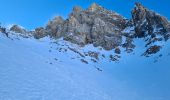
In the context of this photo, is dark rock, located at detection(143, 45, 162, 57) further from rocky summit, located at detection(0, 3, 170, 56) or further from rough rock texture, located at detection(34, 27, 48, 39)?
rough rock texture, located at detection(34, 27, 48, 39)

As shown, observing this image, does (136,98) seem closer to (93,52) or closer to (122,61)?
(122,61)

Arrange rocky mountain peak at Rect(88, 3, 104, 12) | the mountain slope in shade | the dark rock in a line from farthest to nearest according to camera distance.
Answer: rocky mountain peak at Rect(88, 3, 104, 12), the dark rock, the mountain slope in shade

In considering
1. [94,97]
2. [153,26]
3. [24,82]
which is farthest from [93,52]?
[24,82]

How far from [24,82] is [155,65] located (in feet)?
100

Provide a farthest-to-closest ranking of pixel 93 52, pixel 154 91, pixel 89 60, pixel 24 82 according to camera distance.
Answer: pixel 93 52 → pixel 89 60 → pixel 154 91 → pixel 24 82

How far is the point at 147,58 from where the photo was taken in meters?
54.2

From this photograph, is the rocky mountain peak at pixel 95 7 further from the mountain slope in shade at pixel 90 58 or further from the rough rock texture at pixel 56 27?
the rough rock texture at pixel 56 27

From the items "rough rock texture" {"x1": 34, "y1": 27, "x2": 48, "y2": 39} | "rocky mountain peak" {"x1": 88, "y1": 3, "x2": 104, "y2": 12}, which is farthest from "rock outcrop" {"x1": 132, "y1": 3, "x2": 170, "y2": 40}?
"rough rock texture" {"x1": 34, "y1": 27, "x2": 48, "y2": 39}

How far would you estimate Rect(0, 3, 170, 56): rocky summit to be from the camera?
63744 mm

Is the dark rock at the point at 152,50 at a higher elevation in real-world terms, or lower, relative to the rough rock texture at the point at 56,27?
lower

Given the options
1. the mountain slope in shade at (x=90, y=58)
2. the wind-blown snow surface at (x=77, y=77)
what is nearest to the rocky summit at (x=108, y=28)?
the mountain slope in shade at (x=90, y=58)

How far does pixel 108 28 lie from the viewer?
71.2m

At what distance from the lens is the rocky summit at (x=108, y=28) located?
209 ft

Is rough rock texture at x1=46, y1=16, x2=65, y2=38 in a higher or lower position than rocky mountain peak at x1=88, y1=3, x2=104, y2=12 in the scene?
Answer: lower
